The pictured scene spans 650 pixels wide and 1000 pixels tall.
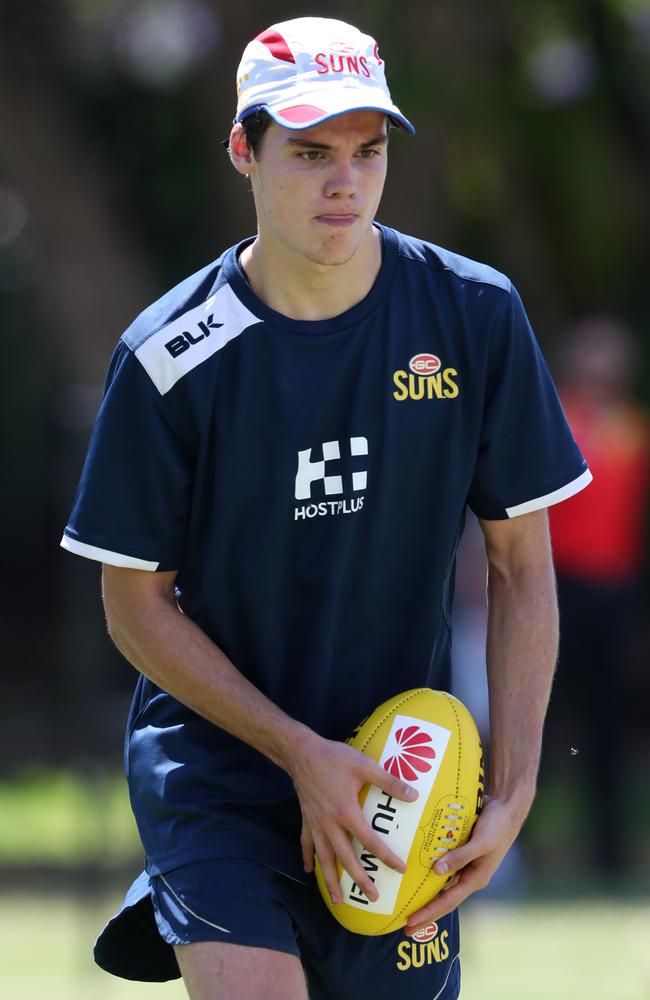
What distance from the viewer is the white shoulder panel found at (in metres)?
3.69

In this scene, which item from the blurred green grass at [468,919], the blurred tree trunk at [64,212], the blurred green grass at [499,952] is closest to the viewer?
the blurred green grass at [499,952]

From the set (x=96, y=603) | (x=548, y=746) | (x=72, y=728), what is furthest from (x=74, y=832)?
(x=548, y=746)

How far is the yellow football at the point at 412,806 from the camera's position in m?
3.63

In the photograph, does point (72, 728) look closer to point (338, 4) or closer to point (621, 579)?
point (621, 579)

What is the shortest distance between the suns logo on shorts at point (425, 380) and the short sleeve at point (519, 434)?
0.10 meters

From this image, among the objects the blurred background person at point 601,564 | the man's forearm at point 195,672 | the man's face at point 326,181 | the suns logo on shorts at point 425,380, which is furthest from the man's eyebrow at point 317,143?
the blurred background person at point 601,564

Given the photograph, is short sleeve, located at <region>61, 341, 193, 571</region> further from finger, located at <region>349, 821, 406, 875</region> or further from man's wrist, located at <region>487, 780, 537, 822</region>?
man's wrist, located at <region>487, 780, 537, 822</region>

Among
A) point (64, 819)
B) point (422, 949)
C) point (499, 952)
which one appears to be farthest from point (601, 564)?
point (422, 949)

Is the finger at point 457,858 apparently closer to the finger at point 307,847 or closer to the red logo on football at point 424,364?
the finger at point 307,847

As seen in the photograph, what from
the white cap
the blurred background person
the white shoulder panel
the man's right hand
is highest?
the white cap

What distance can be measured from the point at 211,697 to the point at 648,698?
400 inches

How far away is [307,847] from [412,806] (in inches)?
9.7

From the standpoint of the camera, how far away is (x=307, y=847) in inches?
146

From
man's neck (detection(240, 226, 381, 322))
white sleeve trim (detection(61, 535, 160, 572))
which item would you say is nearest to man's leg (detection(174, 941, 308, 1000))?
white sleeve trim (detection(61, 535, 160, 572))
